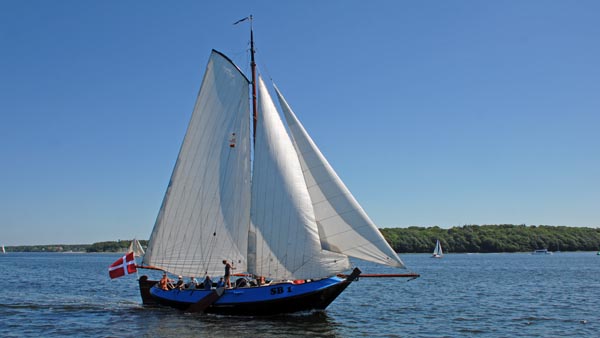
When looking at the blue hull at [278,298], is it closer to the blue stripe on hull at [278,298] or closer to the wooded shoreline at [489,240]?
the blue stripe on hull at [278,298]

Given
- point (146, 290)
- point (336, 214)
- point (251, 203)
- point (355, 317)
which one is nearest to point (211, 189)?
point (251, 203)

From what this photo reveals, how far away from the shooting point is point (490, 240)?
166 metres

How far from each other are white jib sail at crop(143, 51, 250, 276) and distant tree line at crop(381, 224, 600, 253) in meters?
133

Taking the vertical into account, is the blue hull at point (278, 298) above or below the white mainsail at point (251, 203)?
below

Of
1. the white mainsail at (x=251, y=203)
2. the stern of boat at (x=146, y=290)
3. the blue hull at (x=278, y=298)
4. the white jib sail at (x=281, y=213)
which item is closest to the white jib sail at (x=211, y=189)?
the white mainsail at (x=251, y=203)

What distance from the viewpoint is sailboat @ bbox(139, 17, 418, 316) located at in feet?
90.8

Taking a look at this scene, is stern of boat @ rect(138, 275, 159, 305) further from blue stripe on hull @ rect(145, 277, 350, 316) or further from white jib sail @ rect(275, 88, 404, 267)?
white jib sail @ rect(275, 88, 404, 267)

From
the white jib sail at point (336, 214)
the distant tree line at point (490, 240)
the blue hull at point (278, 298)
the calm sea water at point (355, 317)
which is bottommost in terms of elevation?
the calm sea water at point (355, 317)

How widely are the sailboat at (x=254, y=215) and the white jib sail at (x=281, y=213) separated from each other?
2.0 inches

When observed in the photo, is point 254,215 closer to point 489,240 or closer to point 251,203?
point 251,203

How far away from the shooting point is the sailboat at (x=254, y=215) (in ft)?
90.8

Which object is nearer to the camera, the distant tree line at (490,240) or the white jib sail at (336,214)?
the white jib sail at (336,214)

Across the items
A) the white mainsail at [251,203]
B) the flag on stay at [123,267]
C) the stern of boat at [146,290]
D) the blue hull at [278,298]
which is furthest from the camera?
the stern of boat at [146,290]

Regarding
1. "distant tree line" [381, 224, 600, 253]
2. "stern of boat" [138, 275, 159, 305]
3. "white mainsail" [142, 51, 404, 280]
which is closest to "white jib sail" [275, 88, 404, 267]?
"white mainsail" [142, 51, 404, 280]
